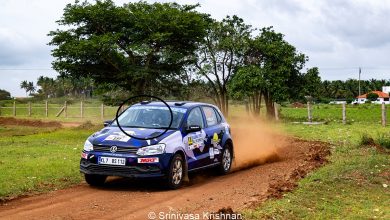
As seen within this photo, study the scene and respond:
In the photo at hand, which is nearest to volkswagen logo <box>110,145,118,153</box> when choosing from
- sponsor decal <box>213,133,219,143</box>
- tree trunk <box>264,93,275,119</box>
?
sponsor decal <box>213,133,219,143</box>

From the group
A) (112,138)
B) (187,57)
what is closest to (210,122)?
(112,138)

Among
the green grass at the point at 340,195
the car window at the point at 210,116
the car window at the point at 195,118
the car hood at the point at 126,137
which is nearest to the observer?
→ the green grass at the point at 340,195

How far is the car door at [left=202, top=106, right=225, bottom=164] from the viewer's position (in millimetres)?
11930

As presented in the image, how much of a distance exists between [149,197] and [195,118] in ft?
9.30

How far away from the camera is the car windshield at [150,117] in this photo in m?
10.9

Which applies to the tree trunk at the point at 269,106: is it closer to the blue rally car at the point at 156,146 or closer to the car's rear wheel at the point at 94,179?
the blue rally car at the point at 156,146

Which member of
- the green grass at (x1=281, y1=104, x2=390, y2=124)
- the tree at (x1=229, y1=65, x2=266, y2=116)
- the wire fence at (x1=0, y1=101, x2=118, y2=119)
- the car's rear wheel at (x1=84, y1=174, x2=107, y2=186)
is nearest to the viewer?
the car's rear wheel at (x1=84, y1=174, x2=107, y2=186)

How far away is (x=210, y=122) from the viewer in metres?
12.4

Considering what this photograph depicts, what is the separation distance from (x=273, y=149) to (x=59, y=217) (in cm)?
1004

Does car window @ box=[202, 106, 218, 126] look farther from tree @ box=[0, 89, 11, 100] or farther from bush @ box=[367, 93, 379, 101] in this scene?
bush @ box=[367, 93, 379, 101]

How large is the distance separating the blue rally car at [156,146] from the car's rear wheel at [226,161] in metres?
0.04

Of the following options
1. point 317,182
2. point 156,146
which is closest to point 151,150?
point 156,146

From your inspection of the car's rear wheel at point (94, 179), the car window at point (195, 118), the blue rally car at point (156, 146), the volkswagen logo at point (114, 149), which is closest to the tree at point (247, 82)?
the blue rally car at point (156, 146)

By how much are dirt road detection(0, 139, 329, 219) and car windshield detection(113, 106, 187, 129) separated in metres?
1.23
